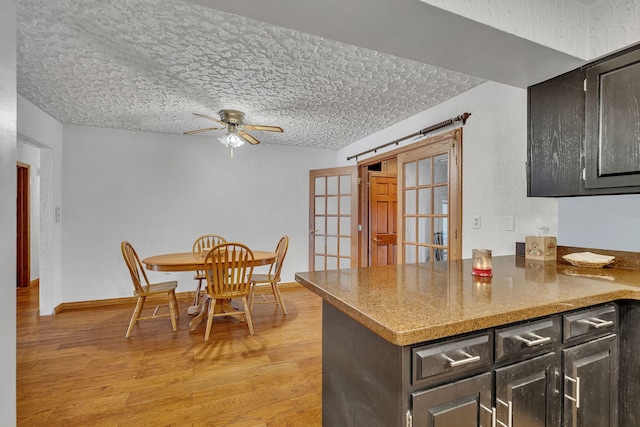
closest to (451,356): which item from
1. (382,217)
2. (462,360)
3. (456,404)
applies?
(462,360)

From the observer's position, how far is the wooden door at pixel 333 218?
4.39 meters

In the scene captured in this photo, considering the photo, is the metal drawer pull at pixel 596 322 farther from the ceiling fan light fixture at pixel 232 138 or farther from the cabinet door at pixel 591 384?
the ceiling fan light fixture at pixel 232 138

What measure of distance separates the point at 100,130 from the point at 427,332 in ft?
15.1

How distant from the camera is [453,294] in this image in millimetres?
1177

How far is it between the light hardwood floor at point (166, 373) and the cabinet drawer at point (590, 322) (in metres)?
1.37

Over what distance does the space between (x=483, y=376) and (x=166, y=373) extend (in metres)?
2.22

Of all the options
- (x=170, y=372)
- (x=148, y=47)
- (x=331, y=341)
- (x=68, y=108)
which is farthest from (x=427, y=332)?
(x=68, y=108)

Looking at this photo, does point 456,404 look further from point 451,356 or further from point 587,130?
point 587,130

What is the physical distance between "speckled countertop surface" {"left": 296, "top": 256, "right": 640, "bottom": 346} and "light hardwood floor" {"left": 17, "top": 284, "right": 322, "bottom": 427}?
101cm

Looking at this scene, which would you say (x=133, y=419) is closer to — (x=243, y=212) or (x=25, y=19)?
(x=25, y=19)

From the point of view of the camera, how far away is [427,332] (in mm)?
825

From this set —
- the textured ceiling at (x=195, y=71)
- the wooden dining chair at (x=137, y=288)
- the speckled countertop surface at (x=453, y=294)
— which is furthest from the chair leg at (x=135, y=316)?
the speckled countertop surface at (x=453, y=294)

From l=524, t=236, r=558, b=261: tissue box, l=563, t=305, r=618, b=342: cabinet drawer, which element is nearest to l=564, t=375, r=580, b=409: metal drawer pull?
l=563, t=305, r=618, b=342: cabinet drawer

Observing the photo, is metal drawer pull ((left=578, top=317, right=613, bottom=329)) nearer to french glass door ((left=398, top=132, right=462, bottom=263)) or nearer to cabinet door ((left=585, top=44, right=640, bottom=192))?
cabinet door ((left=585, top=44, right=640, bottom=192))
